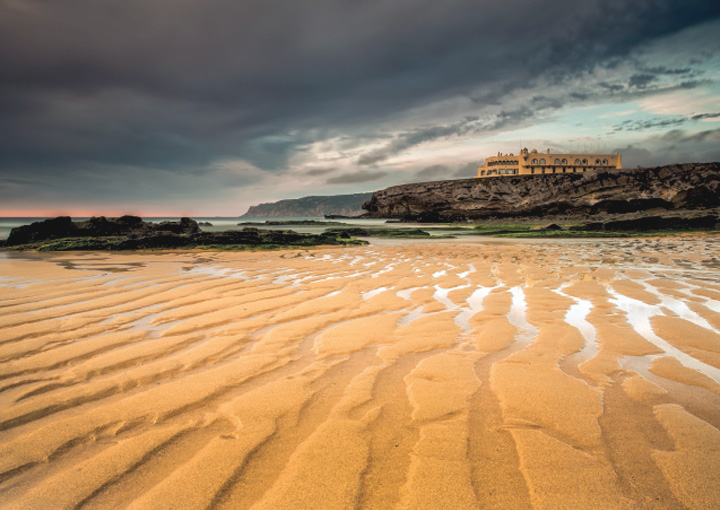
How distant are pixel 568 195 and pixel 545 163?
28266mm

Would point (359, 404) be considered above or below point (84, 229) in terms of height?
below

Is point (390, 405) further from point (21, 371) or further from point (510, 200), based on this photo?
point (510, 200)

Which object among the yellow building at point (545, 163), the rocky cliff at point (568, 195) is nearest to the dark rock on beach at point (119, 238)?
the rocky cliff at point (568, 195)

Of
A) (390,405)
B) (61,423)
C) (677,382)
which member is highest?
(61,423)

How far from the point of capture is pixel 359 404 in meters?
2.02

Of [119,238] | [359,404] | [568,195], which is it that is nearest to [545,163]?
[568,195]

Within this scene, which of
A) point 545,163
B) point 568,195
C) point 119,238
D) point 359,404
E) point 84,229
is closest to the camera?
point 359,404

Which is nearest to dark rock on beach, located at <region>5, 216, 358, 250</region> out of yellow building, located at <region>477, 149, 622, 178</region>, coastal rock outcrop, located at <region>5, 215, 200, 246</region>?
coastal rock outcrop, located at <region>5, 215, 200, 246</region>

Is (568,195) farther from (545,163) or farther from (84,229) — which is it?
(84,229)

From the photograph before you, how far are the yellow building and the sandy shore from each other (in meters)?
68.8

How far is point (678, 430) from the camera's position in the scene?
174 cm

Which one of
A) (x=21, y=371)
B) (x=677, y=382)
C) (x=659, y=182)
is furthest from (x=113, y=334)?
(x=659, y=182)

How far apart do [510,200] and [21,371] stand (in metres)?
50.4

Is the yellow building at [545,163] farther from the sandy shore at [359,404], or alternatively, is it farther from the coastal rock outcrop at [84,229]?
the sandy shore at [359,404]
